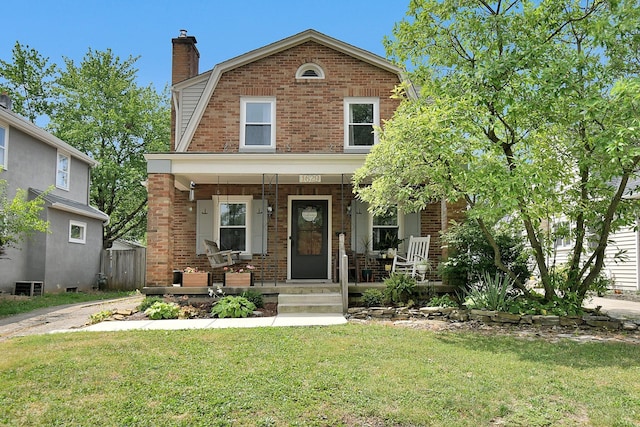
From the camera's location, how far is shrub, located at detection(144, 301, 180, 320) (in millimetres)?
8461

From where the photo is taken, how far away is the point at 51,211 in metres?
15.7

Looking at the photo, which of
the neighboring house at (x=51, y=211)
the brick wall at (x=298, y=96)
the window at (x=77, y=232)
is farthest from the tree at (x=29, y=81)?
the brick wall at (x=298, y=96)

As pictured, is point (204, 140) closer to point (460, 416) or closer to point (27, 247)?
point (27, 247)

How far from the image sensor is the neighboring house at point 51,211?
14.2 meters

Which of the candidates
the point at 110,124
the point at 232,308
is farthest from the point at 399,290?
the point at 110,124

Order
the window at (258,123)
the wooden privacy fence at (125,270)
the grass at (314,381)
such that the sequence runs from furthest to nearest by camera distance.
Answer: the wooden privacy fence at (125,270) < the window at (258,123) < the grass at (314,381)

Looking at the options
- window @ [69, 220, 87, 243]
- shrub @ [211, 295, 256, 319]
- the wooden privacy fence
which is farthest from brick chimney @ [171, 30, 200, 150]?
the wooden privacy fence

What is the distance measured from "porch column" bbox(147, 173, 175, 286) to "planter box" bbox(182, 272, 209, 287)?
1.05ft

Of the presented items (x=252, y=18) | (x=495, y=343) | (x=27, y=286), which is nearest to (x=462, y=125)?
(x=495, y=343)

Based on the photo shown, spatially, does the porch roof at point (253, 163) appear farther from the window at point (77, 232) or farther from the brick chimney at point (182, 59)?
the window at point (77, 232)

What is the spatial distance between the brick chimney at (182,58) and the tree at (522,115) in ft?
23.1

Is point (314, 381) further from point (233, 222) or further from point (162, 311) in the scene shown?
point (233, 222)

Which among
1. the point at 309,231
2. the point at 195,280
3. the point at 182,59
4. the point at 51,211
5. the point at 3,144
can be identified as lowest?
the point at 195,280

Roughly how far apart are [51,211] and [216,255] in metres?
7.99
